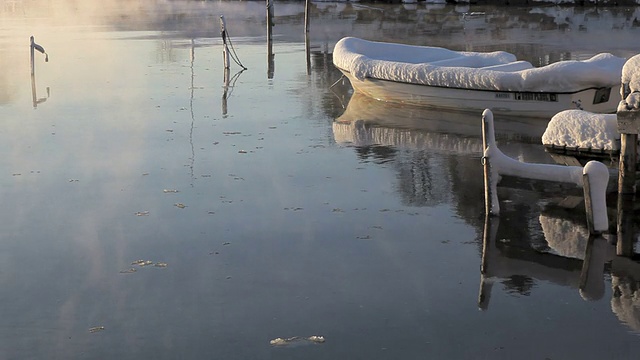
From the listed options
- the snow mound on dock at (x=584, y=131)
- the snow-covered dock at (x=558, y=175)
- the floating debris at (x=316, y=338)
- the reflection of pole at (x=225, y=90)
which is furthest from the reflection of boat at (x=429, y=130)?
the floating debris at (x=316, y=338)

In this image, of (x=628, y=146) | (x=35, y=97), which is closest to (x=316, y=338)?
(x=628, y=146)

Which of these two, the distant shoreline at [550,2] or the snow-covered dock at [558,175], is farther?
the distant shoreline at [550,2]

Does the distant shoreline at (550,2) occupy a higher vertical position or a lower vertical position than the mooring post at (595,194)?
higher

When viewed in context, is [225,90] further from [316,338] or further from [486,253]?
[316,338]

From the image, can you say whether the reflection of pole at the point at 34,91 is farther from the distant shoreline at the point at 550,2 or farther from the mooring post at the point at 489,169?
the distant shoreline at the point at 550,2

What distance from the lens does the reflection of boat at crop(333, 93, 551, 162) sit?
1562 centimetres

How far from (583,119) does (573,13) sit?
43979 mm

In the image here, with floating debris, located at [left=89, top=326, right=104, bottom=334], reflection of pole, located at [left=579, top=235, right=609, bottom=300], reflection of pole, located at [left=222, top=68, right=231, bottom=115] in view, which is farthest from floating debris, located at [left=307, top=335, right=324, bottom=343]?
reflection of pole, located at [left=222, top=68, right=231, bottom=115]

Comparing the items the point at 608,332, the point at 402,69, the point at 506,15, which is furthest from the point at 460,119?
the point at 506,15

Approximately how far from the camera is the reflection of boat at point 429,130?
1562cm

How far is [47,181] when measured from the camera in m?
13.3

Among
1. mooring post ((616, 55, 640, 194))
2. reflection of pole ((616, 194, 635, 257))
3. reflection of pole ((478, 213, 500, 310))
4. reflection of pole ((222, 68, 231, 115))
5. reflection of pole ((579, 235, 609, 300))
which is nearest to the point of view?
reflection of pole ((478, 213, 500, 310))

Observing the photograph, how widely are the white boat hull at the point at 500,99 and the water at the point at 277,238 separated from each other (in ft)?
1.09

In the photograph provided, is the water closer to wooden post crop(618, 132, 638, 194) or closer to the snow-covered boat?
the snow-covered boat
